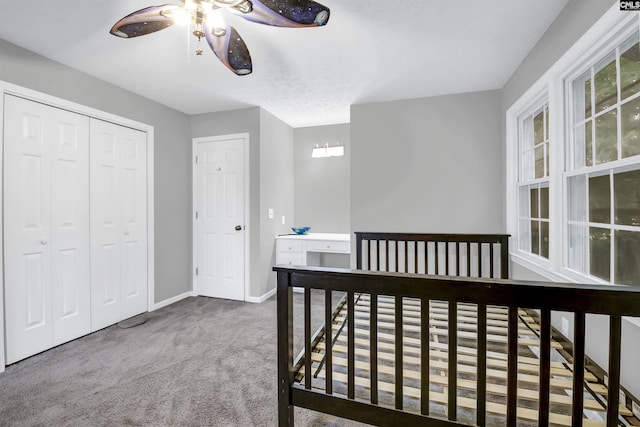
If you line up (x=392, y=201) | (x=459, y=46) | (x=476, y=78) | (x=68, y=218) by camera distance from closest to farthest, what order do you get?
(x=459, y=46) < (x=68, y=218) < (x=476, y=78) < (x=392, y=201)

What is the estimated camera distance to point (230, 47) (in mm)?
1805

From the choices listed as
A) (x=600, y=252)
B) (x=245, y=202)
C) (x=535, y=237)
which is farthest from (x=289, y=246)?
(x=600, y=252)

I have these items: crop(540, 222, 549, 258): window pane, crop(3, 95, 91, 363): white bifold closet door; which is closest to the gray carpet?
crop(3, 95, 91, 363): white bifold closet door

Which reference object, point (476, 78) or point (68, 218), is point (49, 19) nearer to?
point (68, 218)

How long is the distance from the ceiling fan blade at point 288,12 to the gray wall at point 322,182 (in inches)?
112

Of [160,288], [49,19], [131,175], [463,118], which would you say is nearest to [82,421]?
[160,288]

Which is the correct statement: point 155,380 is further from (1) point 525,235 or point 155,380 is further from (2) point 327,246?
(1) point 525,235

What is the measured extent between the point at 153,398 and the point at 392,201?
2.78m

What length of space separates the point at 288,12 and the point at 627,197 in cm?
193

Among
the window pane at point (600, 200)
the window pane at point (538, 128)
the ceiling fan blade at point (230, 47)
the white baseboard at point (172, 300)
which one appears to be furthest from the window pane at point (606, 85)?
the white baseboard at point (172, 300)

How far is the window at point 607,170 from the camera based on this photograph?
1.36 meters

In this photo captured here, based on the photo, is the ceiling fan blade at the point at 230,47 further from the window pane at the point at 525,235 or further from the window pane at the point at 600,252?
the window pane at the point at 525,235

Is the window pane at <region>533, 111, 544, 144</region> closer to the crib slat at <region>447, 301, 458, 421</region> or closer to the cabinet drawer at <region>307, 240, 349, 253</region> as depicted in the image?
the crib slat at <region>447, 301, 458, 421</region>

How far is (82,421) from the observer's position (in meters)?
1.61
